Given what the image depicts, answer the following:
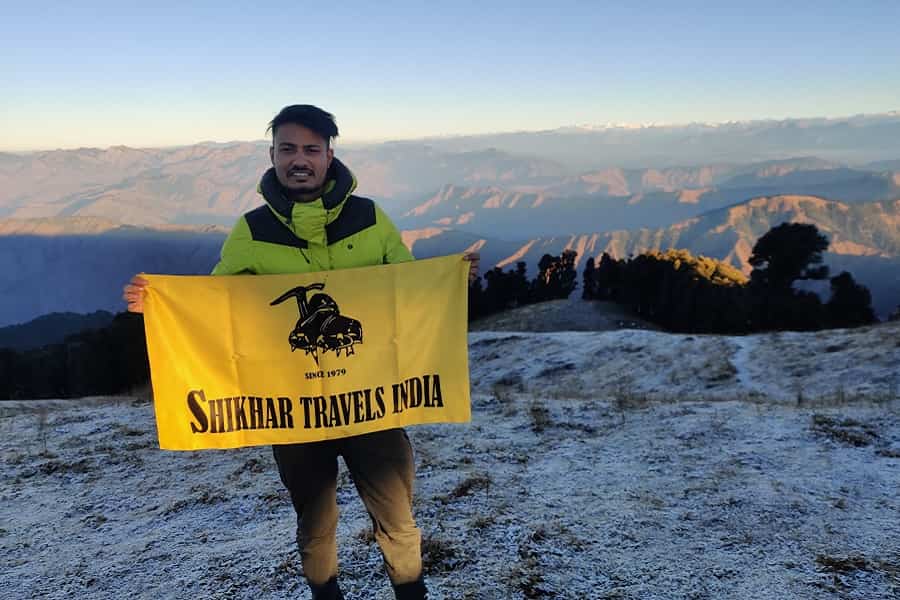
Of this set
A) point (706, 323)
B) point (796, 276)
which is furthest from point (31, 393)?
point (796, 276)

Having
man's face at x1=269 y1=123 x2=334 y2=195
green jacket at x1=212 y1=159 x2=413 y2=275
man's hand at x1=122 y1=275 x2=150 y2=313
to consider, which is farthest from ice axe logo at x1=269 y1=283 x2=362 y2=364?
man's hand at x1=122 y1=275 x2=150 y2=313

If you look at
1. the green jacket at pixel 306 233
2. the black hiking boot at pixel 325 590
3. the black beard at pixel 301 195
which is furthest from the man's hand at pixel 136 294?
the black hiking boot at pixel 325 590

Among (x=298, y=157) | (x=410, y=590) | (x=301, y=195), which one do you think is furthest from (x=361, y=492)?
(x=298, y=157)

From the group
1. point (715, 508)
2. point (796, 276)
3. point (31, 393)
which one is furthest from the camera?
point (796, 276)

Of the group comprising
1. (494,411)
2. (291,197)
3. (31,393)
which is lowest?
(31,393)

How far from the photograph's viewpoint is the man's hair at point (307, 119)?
12.7ft

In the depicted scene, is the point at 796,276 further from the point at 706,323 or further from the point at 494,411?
the point at 494,411

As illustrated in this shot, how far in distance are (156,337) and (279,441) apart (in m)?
1.37

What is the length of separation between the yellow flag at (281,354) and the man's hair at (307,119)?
109 cm

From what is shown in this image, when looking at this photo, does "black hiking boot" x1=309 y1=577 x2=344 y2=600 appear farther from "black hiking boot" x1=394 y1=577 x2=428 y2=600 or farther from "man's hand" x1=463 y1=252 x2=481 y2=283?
"man's hand" x1=463 y1=252 x2=481 y2=283

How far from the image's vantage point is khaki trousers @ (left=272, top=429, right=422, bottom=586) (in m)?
4.04

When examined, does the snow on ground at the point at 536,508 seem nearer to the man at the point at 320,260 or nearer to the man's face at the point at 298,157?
the man at the point at 320,260

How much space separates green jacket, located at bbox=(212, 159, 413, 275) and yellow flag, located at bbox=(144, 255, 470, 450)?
0.34 feet

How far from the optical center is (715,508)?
7176 millimetres
